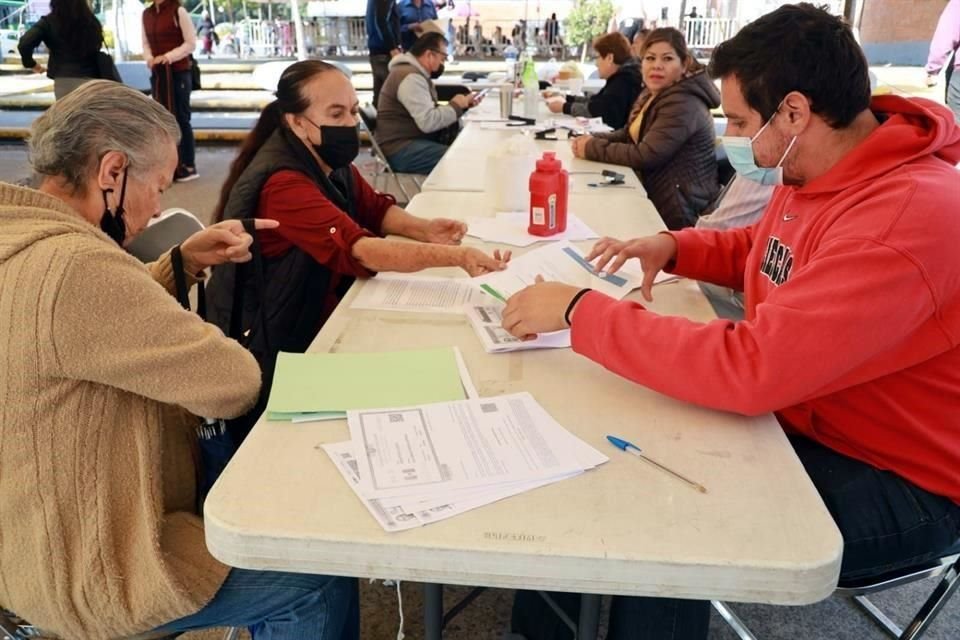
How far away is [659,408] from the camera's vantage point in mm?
1062

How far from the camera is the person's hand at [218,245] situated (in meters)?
1.48

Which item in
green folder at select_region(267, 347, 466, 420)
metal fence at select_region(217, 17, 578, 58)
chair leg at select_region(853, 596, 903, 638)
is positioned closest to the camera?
green folder at select_region(267, 347, 466, 420)

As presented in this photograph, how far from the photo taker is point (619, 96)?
4.18 m

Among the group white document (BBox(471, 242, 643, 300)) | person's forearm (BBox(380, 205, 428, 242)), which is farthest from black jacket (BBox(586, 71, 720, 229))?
white document (BBox(471, 242, 643, 300))

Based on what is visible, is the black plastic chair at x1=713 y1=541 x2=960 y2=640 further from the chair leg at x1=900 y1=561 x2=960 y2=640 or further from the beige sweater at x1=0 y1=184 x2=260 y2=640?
the beige sweater at x1=0 y1=184 x2=260 y2=640

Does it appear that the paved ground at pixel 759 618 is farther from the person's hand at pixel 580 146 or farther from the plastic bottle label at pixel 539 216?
the person's hand at pixel 580 146

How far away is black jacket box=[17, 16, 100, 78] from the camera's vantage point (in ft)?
16.0

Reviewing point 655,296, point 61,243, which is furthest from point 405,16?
point 61,243

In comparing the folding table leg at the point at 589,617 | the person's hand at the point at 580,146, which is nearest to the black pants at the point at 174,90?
the person's hand at the point at 580,146

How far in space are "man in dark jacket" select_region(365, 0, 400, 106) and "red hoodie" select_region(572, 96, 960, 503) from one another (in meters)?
5.45

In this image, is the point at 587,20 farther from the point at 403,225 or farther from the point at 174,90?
the point at 403,225

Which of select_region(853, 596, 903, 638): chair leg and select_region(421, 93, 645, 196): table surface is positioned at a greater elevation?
select_region(421, 93, 645, 196): table surface

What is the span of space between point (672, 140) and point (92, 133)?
2182mm

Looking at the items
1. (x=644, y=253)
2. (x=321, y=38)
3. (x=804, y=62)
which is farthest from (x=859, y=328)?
(x=321, y=38)
